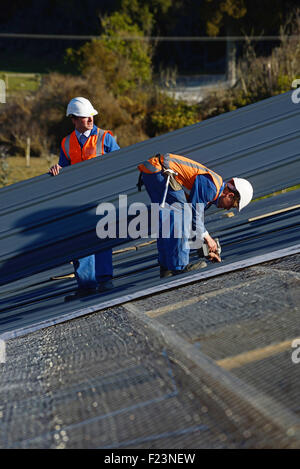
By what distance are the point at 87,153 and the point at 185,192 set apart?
1.31 meters

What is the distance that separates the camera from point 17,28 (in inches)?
2237

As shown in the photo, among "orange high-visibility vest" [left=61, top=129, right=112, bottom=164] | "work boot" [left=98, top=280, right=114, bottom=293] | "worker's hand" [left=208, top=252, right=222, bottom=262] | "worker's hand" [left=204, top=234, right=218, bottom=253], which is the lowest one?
"work boot" [left=98, top=280, right=114, bottom=293]

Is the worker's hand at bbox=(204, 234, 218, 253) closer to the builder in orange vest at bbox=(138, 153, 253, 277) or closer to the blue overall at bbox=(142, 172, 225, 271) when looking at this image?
the builder in orange vest at bbox=(138, 153, 253, 277)

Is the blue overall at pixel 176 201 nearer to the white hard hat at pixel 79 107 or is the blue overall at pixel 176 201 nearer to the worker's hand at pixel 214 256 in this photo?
the worker's hand at pixel 214 256

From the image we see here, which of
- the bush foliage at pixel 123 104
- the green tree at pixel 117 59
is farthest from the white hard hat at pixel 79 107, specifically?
the green tree at pixel 117 59

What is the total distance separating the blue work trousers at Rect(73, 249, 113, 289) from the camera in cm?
503

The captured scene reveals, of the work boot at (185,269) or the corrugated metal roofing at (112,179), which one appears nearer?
the corrugated metal roofing at (112,179)

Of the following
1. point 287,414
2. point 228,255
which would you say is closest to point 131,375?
point 287,414

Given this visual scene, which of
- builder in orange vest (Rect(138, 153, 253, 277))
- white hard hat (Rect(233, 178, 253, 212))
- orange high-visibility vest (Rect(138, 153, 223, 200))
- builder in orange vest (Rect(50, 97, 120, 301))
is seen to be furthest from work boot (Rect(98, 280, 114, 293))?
white hard hat (Rect(233, 178, 253, 212))

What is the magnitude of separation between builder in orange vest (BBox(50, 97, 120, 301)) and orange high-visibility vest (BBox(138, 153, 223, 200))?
3.20 feet

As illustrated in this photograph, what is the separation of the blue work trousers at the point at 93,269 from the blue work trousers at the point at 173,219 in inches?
24.5

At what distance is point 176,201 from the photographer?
4.74 meters

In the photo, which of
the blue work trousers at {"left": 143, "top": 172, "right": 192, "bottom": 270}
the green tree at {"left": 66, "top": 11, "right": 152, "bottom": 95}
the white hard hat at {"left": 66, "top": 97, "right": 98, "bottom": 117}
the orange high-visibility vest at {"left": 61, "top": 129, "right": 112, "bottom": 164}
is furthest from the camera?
the green tree at {"left": 66, "top": 11, "right": 152, "bottom": 95}

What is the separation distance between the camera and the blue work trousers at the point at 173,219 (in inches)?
185
